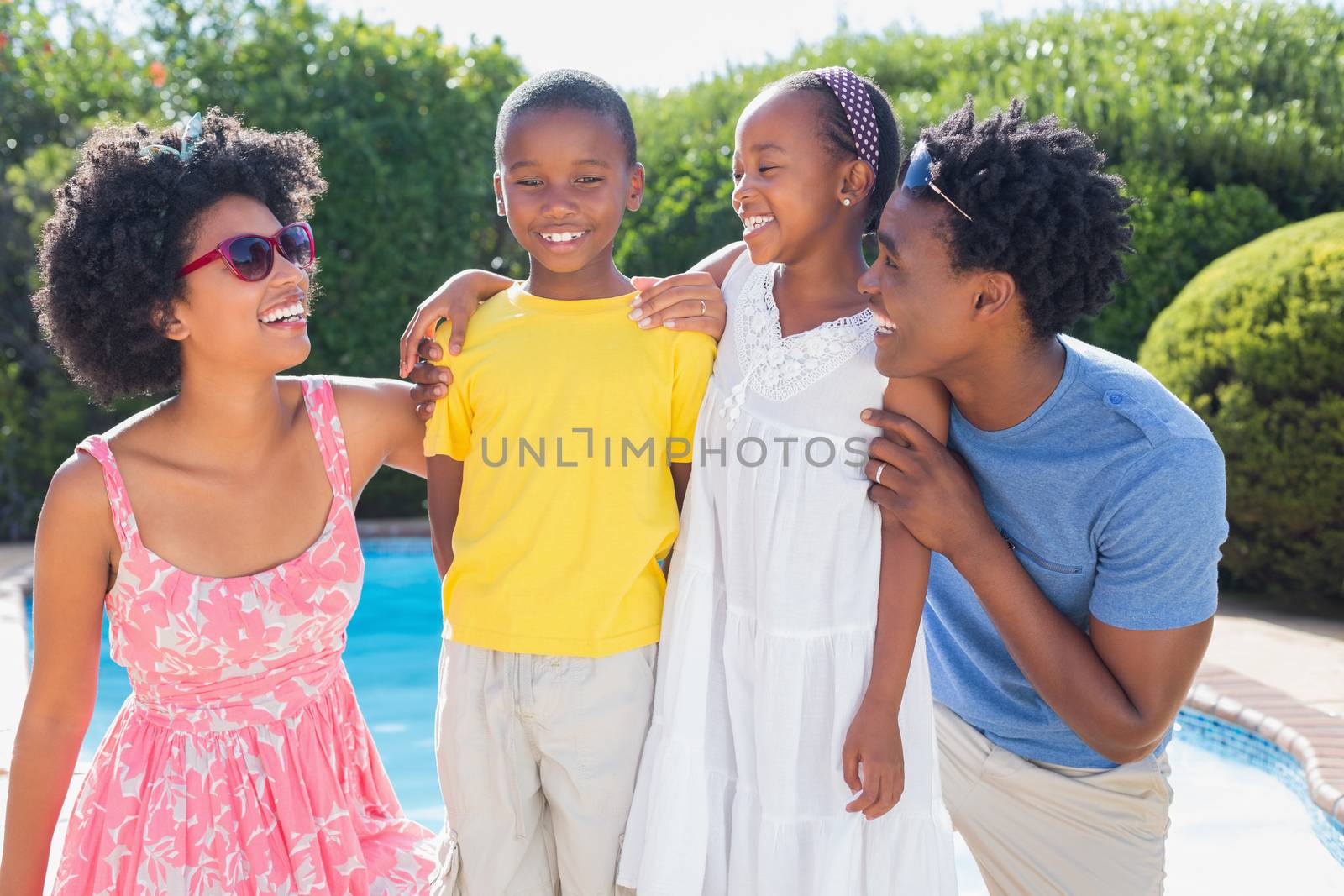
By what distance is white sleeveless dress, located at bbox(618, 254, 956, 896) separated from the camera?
2.54 metres

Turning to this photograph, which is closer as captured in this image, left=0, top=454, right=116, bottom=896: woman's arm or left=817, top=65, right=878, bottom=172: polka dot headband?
left=0, top=454, right=116, bottom=896: woman's arm

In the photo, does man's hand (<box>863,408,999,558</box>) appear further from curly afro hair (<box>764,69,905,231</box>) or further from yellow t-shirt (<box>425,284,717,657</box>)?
curly afro hair (<box>764,69,905,231</box>)

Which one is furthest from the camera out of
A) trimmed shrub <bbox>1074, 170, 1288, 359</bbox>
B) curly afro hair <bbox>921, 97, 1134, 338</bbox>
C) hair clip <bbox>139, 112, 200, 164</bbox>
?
trimmed shrub <bbox>1074, 170, 1288, 359</bbox>

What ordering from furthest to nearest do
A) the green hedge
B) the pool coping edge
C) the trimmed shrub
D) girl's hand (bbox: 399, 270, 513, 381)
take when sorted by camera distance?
the trimmed shrub, the green hedge, the pool coping edge, girl's hand (bbox: 399, 270, 513, 381)

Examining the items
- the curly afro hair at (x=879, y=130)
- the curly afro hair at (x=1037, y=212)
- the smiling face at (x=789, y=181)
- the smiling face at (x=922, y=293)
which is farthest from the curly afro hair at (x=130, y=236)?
the curly afro hair at (x=1037, y=212)

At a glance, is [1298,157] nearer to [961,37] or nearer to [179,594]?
[961,37]

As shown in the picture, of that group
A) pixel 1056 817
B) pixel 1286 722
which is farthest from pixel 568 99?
pixel 1286 722

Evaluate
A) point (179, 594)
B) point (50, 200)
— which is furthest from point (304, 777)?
point (50, 200)

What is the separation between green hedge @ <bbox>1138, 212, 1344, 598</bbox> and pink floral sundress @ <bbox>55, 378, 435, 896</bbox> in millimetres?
5047

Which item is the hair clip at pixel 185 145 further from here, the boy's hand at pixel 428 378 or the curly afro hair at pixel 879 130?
the curly afro hair at pixel 879 130

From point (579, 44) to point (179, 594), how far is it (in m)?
16.8

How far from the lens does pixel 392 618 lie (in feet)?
26.6

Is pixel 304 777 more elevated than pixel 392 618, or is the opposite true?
pixel 304 777

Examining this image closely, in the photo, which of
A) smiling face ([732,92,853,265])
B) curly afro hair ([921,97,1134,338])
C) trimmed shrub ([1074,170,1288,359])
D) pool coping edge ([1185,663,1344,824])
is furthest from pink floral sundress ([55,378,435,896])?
trimmed shrub ([1074,170,1288,359])
